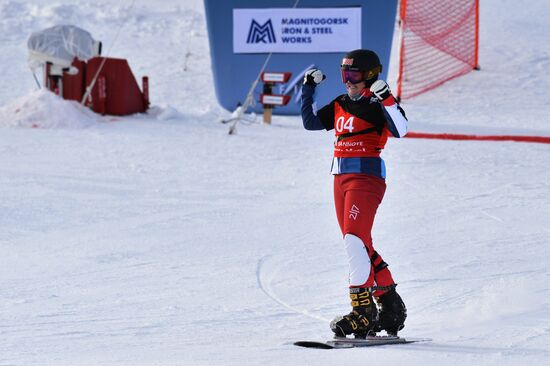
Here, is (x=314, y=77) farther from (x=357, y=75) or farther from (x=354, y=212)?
(x=354, y=212)

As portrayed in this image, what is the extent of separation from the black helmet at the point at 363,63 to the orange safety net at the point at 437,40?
11.1m

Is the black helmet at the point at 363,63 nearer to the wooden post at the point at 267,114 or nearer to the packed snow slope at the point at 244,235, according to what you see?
the packed snow slope at the point at 244,235

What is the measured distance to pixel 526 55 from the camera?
16594mm

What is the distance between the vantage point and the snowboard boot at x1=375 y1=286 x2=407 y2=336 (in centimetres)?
461

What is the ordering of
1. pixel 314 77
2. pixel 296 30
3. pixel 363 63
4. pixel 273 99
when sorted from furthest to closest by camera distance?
pixel 296 30, pixel 273 99, pixel 314 77, pixel 363 63

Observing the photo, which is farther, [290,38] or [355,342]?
[290,38]

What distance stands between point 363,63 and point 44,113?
874 centimetres

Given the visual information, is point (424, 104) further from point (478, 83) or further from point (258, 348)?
point (258, 348)

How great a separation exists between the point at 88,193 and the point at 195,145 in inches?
110

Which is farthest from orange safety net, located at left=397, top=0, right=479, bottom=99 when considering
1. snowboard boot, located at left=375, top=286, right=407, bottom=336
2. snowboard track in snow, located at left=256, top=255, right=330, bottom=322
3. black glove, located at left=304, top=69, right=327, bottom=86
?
snowboard boot, located at left=375, top=286, right=407, bottom=336

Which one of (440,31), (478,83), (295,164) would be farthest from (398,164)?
(440,31)

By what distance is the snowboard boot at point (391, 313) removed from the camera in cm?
461

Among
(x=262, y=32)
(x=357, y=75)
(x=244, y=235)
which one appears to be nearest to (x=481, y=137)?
(x=262, y=32)

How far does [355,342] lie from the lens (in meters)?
4.47
